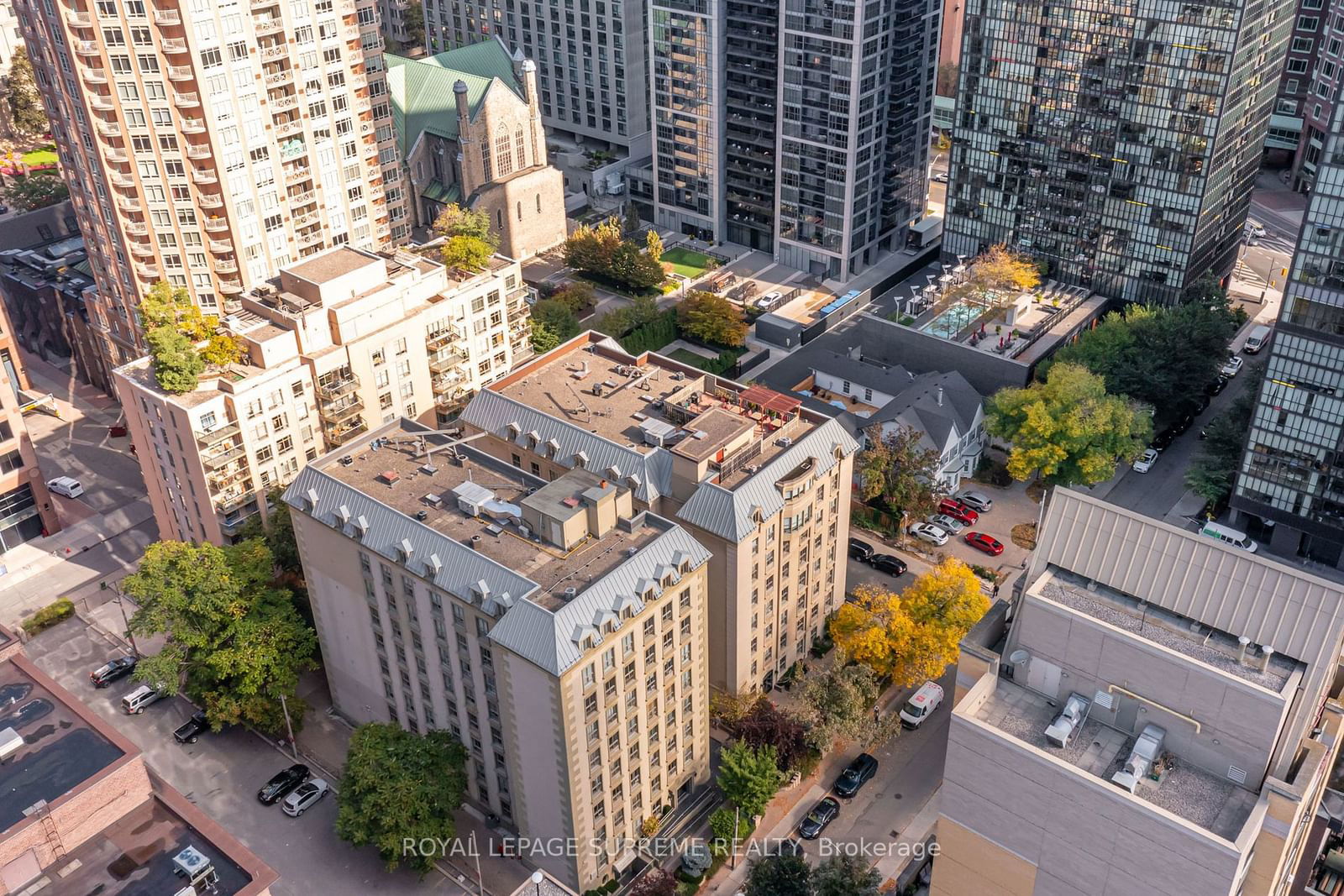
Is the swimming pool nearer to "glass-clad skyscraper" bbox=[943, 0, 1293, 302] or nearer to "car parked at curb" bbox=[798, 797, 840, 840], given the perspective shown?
"glass-clad skyscraper" bbox=[943, 0, 1293, 302]

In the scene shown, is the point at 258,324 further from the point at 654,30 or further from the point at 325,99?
the point at 654,30

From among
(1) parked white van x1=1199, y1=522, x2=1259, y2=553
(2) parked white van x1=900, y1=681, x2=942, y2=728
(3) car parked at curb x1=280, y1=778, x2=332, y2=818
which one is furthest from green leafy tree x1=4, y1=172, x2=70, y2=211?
(1) parked white van x1=1199, y1=522, x2=1259, y2=553

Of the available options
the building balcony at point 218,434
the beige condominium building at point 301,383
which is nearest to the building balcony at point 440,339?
the beige condominium building at point 301,383

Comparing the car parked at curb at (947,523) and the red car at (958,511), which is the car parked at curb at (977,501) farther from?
the car parked at curb at (947,523)

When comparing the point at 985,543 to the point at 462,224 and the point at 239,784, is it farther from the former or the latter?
the point at 239,784

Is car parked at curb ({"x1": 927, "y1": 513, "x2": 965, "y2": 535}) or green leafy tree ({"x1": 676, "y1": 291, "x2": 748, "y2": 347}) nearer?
car parked at curb ({"x1": 927, "y1": 513, "x2": 965, "y2": 535})

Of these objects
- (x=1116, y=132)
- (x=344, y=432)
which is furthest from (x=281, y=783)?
(x=1116, y=132)
